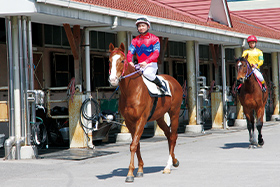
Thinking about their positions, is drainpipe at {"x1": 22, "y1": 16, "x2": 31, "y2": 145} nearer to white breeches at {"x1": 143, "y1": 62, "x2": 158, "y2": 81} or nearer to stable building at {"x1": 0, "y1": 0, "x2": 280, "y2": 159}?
stable building at {"x1": 0, "y1": 0, "x2": 280, "y2": 159}

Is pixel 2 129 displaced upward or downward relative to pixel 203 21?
downward

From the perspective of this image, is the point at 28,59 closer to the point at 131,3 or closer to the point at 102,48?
the point at 131,3

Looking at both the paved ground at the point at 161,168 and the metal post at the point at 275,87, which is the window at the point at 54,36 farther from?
the metal post at the point at 275,87

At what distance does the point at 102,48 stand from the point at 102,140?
6.30m

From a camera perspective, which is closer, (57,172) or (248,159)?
(57,172)

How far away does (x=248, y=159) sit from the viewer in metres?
11.5

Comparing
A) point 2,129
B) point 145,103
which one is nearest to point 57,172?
point 145,103

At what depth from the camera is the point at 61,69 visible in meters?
20.2

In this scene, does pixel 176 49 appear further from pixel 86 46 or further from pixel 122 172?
pixel 122 172

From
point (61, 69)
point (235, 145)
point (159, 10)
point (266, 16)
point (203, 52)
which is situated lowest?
point (235, 145)

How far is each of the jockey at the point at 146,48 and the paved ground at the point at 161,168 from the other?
1.79 meters

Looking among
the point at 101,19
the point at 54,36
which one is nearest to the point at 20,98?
the point at 101,19

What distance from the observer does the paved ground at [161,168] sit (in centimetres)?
884

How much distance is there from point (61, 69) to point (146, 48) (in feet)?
35.6
